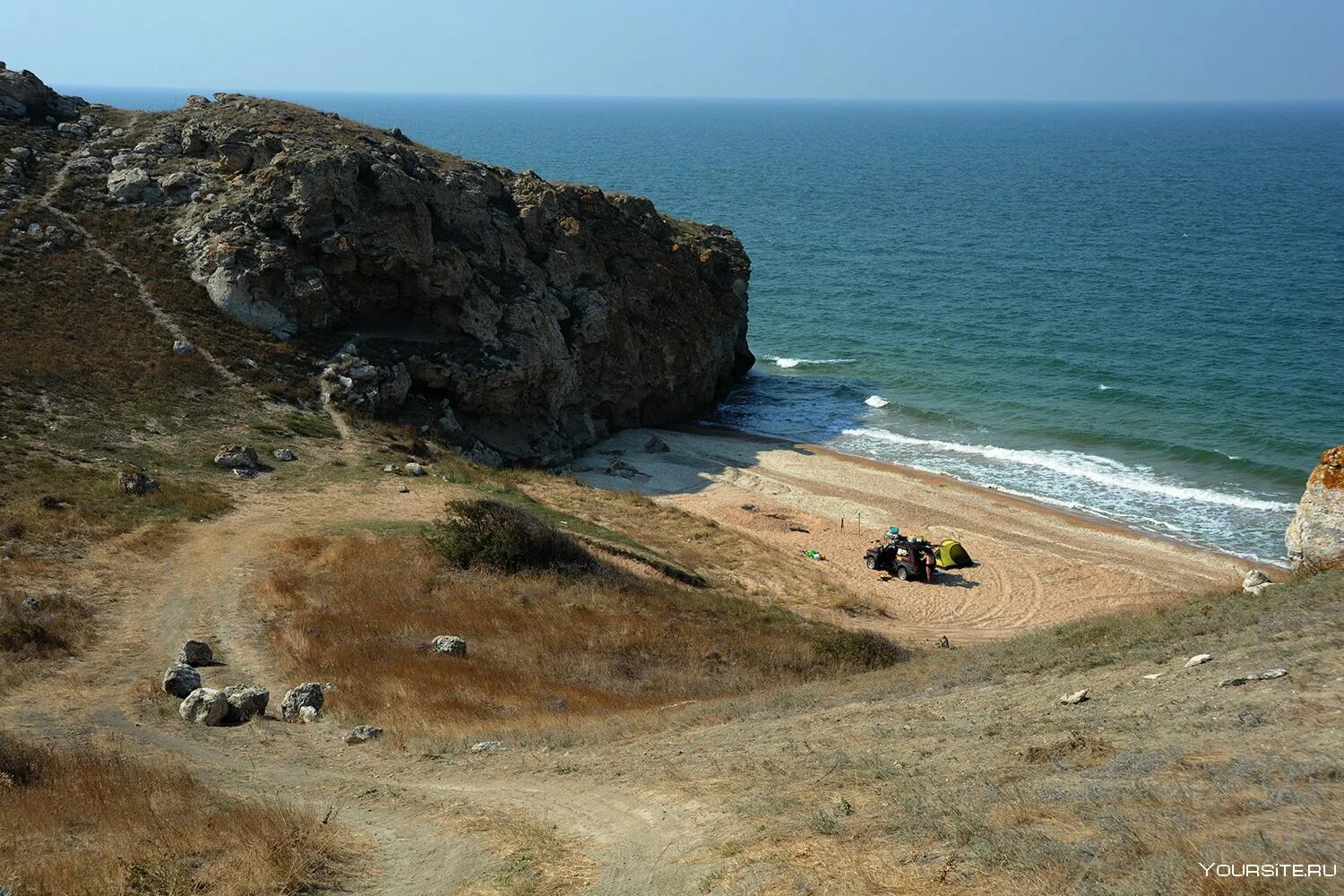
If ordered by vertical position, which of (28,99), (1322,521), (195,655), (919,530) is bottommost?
(919,530)

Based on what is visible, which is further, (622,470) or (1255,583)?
A: (622,470)

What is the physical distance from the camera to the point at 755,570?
99.0 feet

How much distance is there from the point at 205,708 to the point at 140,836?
539 centimetres

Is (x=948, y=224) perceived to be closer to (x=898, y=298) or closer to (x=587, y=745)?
(x=898, y=298)

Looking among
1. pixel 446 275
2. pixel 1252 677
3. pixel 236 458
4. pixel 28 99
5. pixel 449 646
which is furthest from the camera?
pixel 28 99

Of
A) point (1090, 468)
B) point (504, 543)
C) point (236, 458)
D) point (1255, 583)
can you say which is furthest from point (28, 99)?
point (1255, 583)

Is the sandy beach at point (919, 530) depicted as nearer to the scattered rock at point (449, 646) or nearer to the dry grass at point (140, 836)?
the scattered rock at point (449, 646)

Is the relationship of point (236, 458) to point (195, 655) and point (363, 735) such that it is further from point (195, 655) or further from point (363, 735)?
point (363, 735)

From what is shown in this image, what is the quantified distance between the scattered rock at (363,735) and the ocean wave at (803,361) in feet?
155

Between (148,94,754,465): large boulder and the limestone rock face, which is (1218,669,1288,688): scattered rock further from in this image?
(148,94,754,465): large boulder

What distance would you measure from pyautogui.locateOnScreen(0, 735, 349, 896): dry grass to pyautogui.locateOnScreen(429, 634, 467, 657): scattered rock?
6.31 metres

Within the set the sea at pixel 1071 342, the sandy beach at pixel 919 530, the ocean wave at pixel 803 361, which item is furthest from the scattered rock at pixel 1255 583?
the ocean wave at pixel 803 361

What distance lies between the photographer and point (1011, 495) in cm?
4078

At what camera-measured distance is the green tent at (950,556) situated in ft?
109
